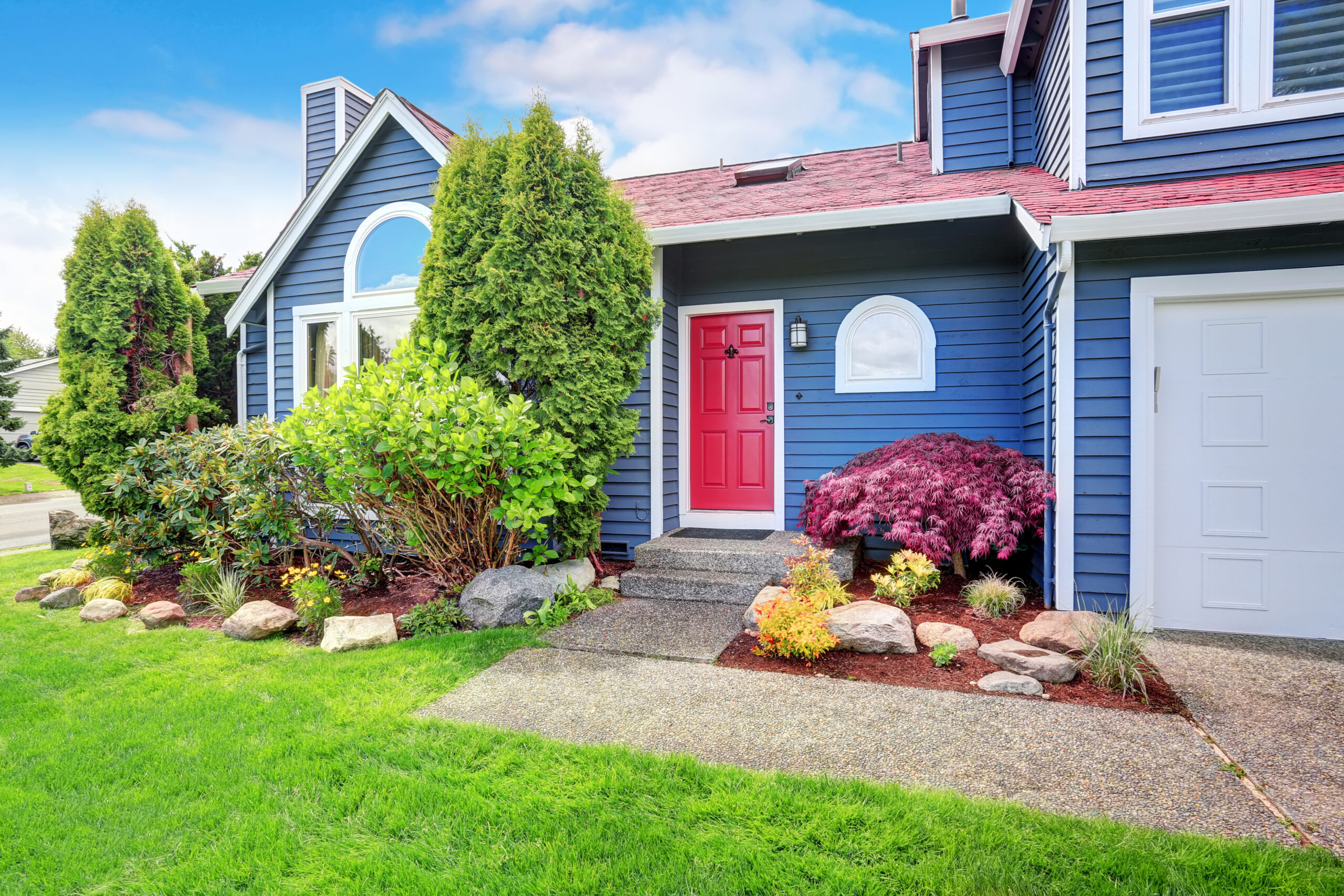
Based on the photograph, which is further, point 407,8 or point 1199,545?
point 407,8

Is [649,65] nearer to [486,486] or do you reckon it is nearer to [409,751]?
[486,486]

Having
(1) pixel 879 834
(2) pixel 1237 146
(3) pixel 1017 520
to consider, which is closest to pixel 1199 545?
(3) pixel 1017 520

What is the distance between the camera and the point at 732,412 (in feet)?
21.1

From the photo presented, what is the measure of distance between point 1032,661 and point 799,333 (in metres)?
3.53

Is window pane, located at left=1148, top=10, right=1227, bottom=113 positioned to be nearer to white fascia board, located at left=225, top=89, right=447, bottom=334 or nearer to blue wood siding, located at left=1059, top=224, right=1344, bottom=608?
blue wood siding, located at left=1059, top=224, right=1344, bottom=608

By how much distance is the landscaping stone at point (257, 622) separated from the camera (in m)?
4.30

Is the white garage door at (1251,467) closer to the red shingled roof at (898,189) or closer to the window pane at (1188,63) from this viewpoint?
the red shingled roof at (898,189)

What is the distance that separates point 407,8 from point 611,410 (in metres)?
8.44

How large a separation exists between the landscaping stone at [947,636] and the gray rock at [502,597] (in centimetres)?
248

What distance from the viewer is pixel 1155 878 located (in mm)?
1773

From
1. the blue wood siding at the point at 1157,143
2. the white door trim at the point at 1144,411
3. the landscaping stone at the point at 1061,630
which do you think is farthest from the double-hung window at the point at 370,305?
the white door trim at the point at 1144,411

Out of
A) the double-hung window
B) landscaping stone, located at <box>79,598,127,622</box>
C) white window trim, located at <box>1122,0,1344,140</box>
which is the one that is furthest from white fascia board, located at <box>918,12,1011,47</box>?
landscaping stone, located at <box>79,598,127,622</box>

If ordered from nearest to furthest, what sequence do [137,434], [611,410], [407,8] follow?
1. [611,410]
2. [137,434]
3. [407,8]

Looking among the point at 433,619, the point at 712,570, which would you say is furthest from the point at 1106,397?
the point at 433,619
